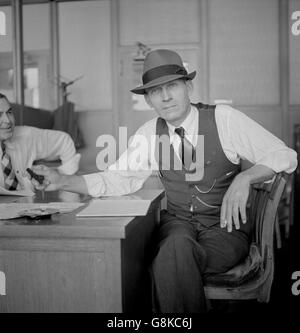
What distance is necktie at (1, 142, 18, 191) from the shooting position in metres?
2.44

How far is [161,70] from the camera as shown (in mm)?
1817

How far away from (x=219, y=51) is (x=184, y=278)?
15.0ft

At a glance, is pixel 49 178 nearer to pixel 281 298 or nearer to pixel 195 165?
pixel 195 165

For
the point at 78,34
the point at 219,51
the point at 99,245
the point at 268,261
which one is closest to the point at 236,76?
the point at 219,51

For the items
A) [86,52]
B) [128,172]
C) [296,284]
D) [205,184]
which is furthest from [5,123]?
[86,52]

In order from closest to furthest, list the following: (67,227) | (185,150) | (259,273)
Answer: (67,227) → (259,273) → (185,150)

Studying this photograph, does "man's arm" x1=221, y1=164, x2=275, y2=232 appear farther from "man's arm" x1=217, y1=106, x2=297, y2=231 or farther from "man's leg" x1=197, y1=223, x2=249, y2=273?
"man's leg" x1=197, y1=223, x2=249, y2=273

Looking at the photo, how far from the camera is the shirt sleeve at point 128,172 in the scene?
6.23 ft

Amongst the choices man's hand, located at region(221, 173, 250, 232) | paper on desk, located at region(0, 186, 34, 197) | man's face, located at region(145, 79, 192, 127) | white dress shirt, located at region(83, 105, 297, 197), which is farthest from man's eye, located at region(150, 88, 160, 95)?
paper on desk, located at region(0, 186, 34, 197)

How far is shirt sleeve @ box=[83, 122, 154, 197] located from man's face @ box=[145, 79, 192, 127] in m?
0.18

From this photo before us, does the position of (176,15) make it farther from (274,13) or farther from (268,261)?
(268,261)

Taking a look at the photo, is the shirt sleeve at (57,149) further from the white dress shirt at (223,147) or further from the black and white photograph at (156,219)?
the white dress shirt at (223,147)

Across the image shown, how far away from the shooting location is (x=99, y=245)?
1229 millimetres

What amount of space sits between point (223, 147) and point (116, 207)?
0.59 m
